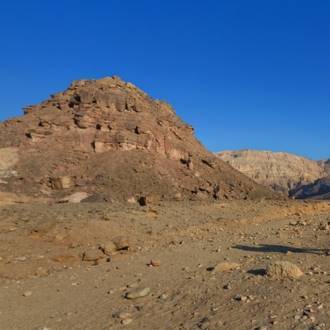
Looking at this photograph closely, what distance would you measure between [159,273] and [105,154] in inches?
860

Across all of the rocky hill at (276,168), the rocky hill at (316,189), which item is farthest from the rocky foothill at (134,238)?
the rocky hill at (276,168)

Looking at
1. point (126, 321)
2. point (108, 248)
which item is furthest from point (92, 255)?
point (126, 321)

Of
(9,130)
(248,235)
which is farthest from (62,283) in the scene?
(9,130)

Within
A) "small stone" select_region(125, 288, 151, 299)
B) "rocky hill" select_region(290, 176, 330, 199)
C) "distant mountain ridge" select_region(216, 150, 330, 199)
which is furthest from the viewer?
"distant mountain ridge" select_region(216, 150, 330, 199)

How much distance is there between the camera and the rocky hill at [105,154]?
2700 centimetres

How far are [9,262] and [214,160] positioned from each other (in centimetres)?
2705

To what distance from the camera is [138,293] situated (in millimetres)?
7594

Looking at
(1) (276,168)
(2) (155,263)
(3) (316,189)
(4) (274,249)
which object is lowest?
(2) (155,263)

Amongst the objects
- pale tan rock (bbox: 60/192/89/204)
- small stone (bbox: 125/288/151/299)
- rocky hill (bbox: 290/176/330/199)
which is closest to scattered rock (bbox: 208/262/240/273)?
small stone (bbox: 125/288/151/299)

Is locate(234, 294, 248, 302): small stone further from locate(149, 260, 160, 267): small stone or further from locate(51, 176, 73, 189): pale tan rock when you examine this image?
locate(51, 176, 73, 189): pale tan rock

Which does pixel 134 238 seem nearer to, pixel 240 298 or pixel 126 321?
pixel 126 321

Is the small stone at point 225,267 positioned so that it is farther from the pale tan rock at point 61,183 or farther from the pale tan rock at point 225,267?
the pale tan rock at point 61,183

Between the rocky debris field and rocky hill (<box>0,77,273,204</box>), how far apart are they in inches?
381

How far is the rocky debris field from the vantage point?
20.5 feet
